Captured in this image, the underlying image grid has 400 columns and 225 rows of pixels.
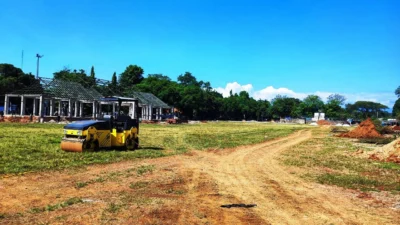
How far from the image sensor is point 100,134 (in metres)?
16.7

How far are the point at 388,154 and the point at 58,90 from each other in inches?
1908

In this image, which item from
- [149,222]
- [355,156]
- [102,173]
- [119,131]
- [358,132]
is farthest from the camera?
[358,132]

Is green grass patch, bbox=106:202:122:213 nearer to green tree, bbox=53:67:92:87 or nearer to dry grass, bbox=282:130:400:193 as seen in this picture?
dry grass, bbox=282:130:400:193

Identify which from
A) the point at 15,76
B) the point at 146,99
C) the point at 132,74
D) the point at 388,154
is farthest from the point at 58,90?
the point at 132,74

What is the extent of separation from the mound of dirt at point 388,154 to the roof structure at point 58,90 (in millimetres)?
46065

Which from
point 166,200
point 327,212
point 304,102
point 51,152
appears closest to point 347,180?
point 327,212

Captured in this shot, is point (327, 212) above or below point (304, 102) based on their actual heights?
below

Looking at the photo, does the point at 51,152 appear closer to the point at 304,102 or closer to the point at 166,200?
the point at 166,200

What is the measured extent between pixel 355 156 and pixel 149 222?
17.6 meters

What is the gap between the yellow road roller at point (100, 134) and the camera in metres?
15.8

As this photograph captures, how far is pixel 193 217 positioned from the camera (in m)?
6.84

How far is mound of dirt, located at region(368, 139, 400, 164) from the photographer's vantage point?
18.9m

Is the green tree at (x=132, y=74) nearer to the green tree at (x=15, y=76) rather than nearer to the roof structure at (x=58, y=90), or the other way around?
the green tree at (x=15, y=76)

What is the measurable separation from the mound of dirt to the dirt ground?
894cm
